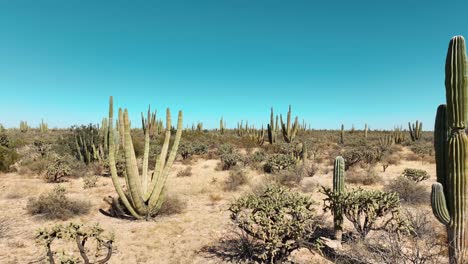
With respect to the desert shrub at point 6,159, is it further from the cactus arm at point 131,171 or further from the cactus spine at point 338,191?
the cactus spine at point 338,191

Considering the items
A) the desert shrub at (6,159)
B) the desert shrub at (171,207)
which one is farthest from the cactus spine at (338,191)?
the desert shrub at (6,159)

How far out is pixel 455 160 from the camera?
411cm

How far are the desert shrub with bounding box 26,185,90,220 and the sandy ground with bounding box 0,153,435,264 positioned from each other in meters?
0.18

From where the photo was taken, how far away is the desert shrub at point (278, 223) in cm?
421

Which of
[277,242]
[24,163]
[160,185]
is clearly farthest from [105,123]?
[277,242]

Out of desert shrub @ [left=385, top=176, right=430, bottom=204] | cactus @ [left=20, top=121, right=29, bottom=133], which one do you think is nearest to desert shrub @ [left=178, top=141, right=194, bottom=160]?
desert shrub @ [left=385, top=176, right=430, bottom=204]

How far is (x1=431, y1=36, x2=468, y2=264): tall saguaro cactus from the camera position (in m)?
4.07

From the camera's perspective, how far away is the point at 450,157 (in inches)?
164

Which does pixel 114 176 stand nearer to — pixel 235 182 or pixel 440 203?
pixel 235 182

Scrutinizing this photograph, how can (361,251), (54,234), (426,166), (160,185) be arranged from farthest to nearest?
(426,166)
(160,185)
(361,251)
(54,234)

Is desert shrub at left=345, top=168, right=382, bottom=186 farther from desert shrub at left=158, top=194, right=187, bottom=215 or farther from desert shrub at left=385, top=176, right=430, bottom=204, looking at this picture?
desert shrub at left=158, top=194, right=187, bottom=215

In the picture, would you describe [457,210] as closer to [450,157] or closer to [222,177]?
[450,157]

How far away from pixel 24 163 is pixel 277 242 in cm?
1312

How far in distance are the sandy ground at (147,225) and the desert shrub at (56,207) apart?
0.60 ft
